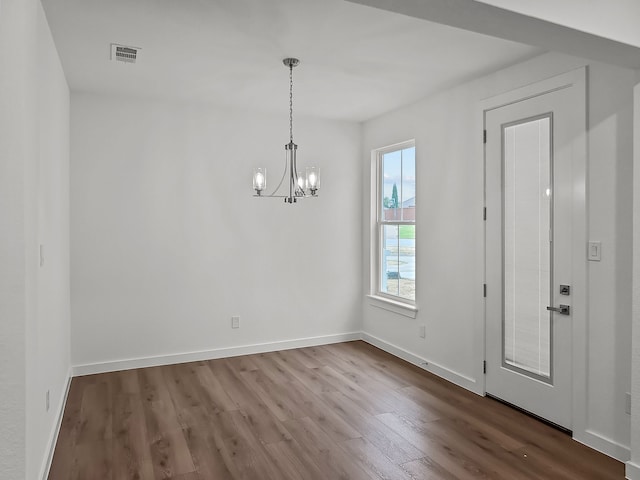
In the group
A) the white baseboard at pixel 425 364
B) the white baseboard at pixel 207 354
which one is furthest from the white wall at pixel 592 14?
the white baseboard at pixel 207 354

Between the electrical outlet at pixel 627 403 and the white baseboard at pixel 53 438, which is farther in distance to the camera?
the electrical outlet at pixel 627 403

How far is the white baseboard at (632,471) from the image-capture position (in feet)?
8.14

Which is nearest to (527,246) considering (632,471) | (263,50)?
(632,471)

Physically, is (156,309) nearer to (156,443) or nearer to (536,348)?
(156,443)

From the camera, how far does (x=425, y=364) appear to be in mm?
4441

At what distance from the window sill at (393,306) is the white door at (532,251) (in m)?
1.03

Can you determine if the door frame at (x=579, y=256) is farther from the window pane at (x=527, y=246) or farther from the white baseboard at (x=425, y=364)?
the white baseboard at (x=425, y=364)

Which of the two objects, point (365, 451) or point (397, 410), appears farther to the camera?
point (397, 410)

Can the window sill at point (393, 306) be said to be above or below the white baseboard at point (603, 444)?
above

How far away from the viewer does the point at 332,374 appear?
4316 mm

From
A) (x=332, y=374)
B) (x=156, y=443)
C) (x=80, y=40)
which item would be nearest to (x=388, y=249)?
(x=332, y=374)

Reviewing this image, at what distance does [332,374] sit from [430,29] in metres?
3.05

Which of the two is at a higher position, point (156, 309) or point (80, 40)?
point (80, 40)

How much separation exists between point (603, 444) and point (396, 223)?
2.80 metres
